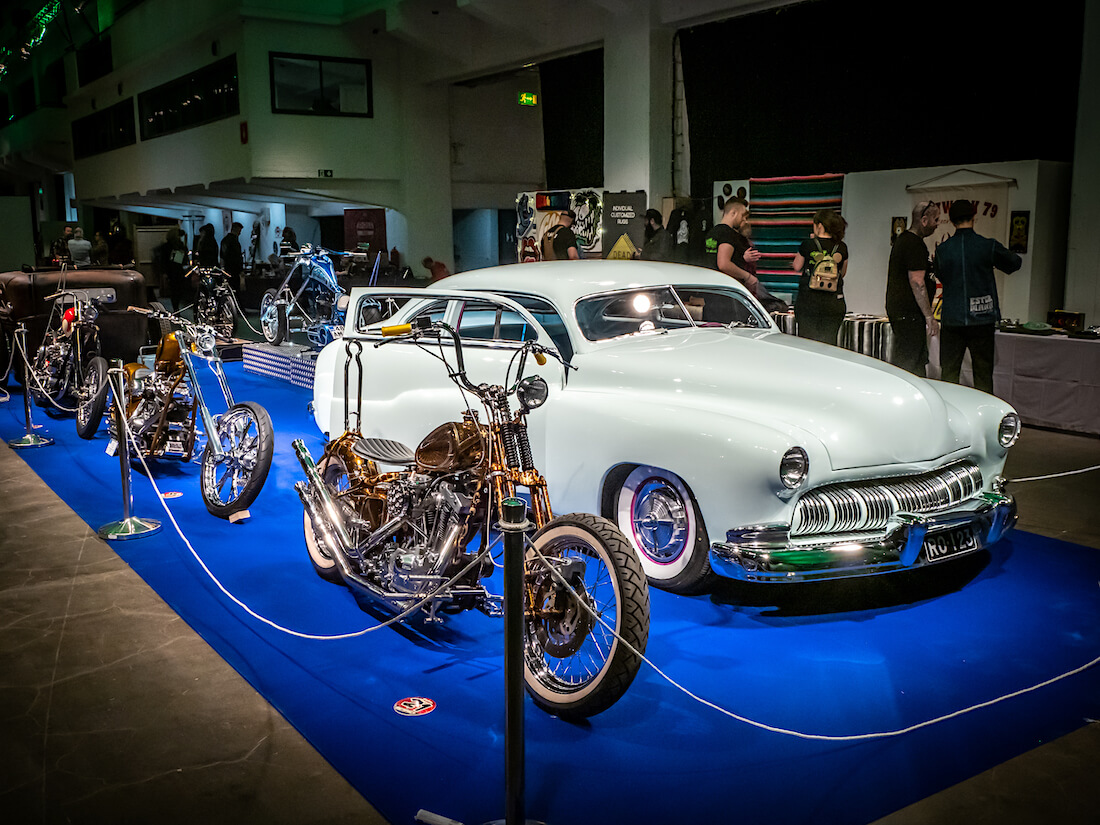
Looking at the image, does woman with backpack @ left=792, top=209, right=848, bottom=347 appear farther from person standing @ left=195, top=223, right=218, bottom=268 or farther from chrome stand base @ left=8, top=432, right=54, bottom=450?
person standing @ left=195, top=223, right=218, bottom=268

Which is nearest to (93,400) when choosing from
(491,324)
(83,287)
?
(83,287)

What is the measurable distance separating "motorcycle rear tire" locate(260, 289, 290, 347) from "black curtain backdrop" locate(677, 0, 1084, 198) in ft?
19.0

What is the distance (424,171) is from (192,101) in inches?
230

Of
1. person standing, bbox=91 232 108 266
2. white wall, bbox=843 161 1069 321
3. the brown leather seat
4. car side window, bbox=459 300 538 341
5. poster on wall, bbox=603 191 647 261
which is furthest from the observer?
person standing, bbox=91 232 108 266

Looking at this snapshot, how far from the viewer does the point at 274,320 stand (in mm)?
12609

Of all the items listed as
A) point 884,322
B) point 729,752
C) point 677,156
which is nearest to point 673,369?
point 729,752

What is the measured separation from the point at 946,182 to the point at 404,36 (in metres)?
11.1

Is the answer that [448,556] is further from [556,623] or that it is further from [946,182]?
[946,182]

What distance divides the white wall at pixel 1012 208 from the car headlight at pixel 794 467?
6363mm

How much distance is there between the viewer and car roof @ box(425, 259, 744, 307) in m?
5.25

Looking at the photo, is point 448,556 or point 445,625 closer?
point 448,556

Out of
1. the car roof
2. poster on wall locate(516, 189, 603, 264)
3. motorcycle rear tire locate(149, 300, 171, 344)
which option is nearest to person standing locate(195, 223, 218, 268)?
poster on wall locate(516, 189, 603, 264)

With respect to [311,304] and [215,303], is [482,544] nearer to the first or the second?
[311,304]

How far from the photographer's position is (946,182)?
9797mm
